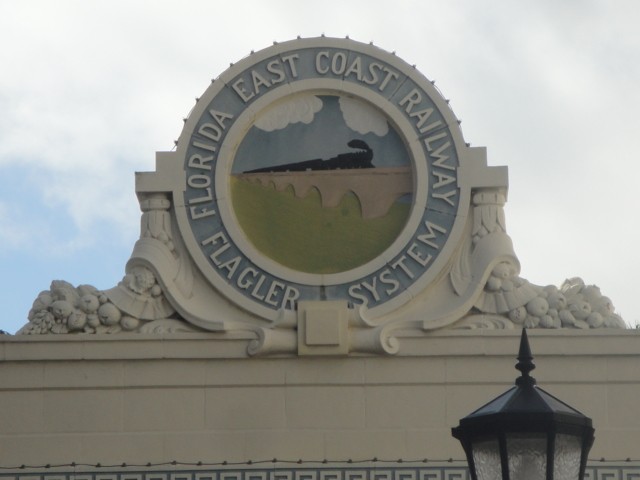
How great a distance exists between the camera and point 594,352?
1770 cm

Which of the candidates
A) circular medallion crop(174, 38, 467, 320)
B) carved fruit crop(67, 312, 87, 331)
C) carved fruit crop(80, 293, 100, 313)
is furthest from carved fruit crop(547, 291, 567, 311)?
carved fruit crop(67, 312, 87, 331)

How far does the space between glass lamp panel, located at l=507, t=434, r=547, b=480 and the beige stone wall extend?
7980 mm

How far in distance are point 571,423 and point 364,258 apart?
29.8 ft

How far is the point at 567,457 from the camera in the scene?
9.42 meters

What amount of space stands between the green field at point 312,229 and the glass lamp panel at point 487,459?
347 inches

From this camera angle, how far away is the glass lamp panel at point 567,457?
934 centimetres

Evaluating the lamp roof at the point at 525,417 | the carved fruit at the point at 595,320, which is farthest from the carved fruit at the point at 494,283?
the lamp roof at the point at 525,417

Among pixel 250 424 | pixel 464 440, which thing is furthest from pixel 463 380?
pixel 464 440

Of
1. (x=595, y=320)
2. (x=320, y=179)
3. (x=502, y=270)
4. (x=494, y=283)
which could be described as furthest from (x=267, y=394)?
(x=595, y=320)

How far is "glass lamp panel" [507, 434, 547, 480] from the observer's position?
9312 millimetres

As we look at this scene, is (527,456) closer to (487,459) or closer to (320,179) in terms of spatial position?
(487,459)

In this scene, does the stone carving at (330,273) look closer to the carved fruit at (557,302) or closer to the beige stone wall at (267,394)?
the carved fruit at (557,302)

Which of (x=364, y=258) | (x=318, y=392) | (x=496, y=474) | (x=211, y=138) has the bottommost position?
(x=496, y=474)

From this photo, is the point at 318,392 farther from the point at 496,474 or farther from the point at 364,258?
the point at 496,474
